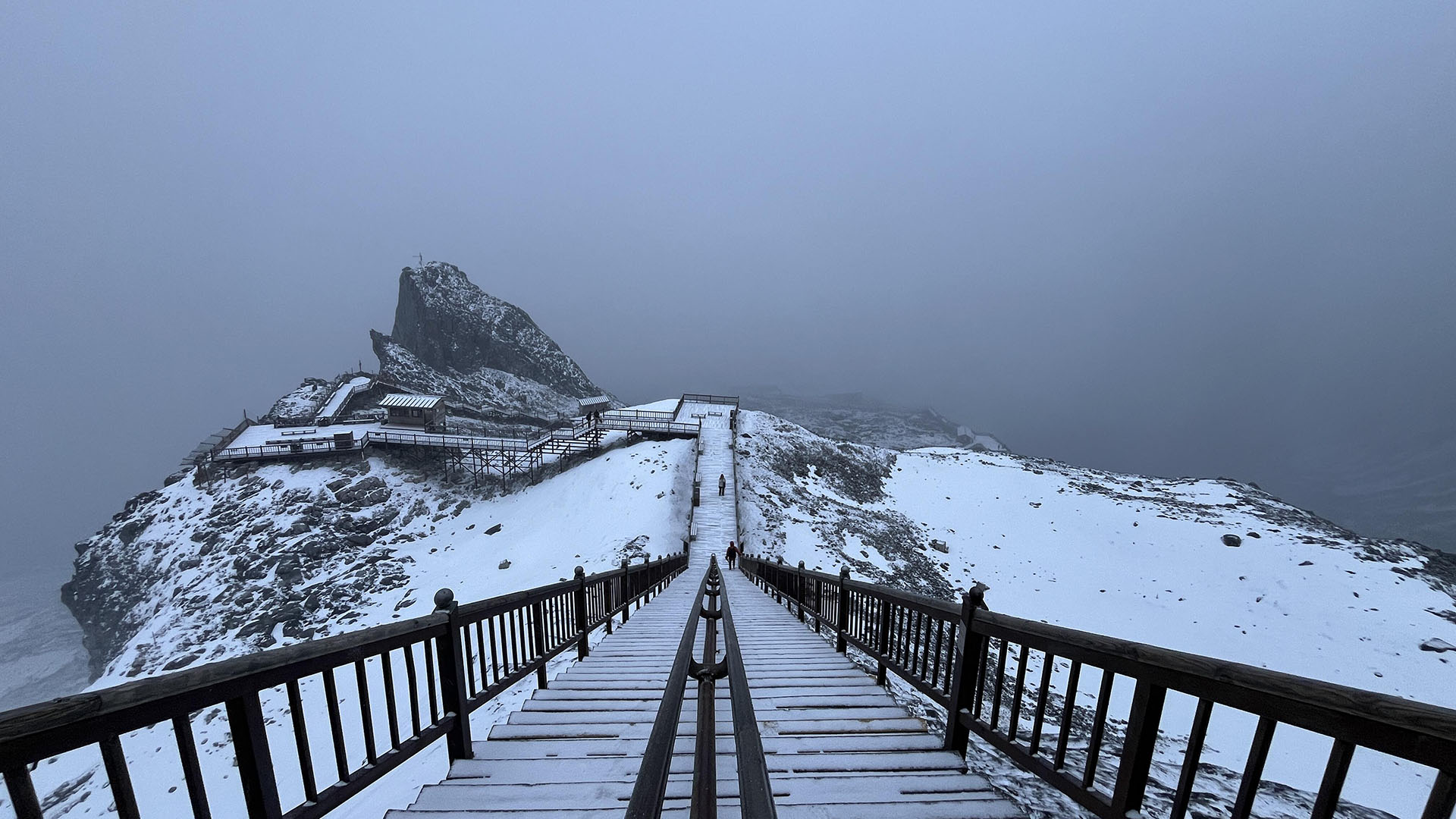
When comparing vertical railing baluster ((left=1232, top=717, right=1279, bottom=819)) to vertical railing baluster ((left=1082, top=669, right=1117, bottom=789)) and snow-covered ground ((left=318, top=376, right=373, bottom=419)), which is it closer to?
vertical railing baluster ((left=1082, top=669, right=1117, bottom=789))

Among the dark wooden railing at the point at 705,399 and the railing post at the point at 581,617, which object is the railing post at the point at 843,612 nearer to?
the railing post at the point at 581,617

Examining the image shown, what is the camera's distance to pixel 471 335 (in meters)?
67.4

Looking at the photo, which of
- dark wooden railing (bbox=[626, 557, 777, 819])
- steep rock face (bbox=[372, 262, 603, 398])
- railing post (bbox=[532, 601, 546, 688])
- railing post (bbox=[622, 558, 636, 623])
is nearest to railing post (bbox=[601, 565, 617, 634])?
railing post (bbox=[622, 558, 636, 623])

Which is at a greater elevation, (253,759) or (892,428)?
(253,759)

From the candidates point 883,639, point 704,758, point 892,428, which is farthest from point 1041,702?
point 892,428

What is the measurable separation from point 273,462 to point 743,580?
3040cm

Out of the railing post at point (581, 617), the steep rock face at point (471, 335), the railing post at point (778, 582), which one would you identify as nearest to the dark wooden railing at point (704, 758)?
the railing post at point (581, 617)

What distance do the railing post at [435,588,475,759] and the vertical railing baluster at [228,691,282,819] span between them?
4.02 ft

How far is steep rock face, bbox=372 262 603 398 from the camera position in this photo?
66.8 meters

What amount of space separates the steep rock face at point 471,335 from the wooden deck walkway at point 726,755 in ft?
220

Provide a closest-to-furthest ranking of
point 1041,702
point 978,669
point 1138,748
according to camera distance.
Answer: point 1138,748 < point 1041,702 < point 978,669

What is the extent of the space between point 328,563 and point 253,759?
76.7 feet

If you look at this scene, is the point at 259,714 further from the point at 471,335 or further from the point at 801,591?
the point at 471,335

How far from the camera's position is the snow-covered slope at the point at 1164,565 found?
13.1m
